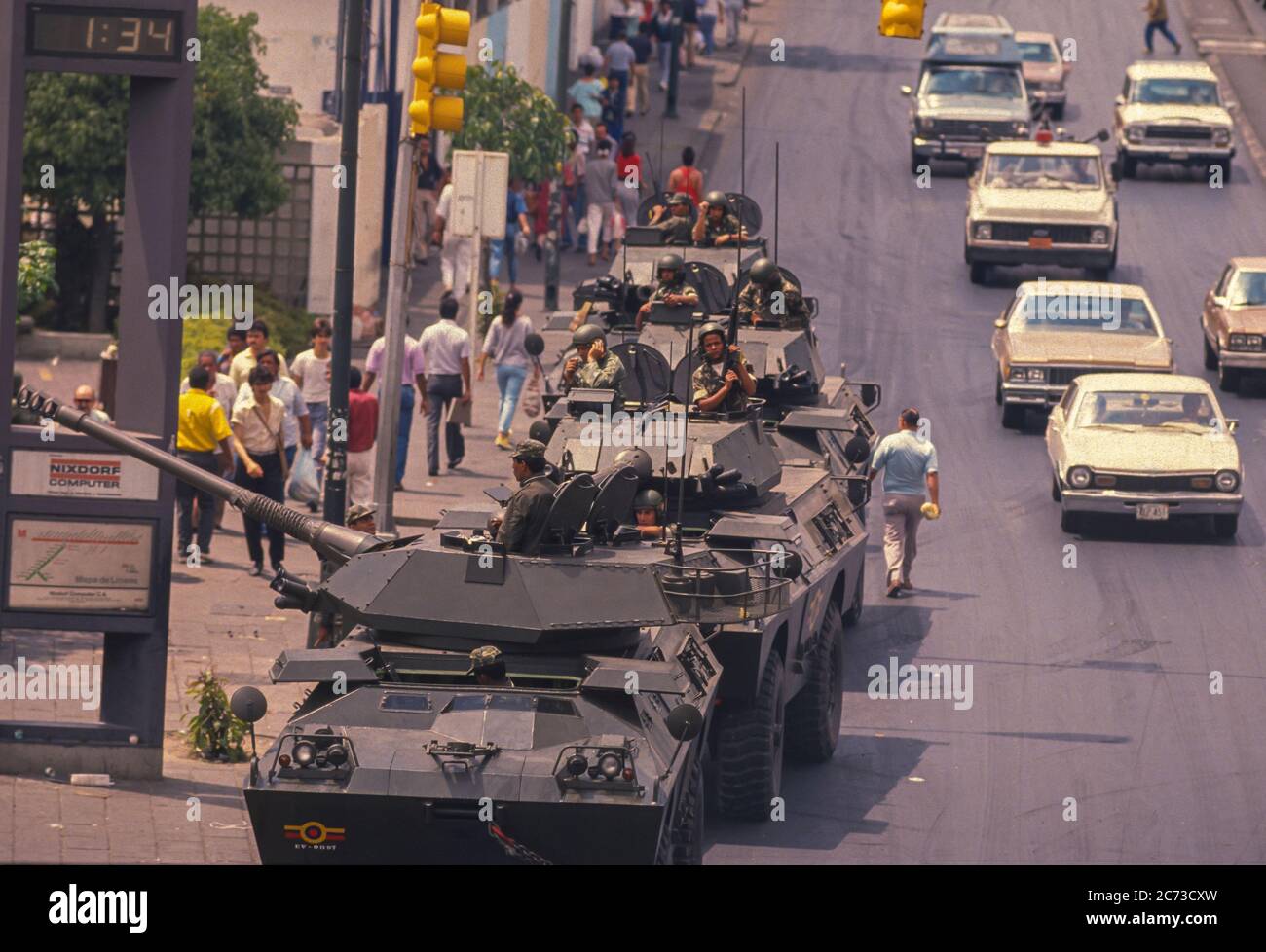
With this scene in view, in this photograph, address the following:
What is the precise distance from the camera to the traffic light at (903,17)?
20.8 meters

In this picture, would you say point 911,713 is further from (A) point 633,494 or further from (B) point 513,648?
(B) point 513,648

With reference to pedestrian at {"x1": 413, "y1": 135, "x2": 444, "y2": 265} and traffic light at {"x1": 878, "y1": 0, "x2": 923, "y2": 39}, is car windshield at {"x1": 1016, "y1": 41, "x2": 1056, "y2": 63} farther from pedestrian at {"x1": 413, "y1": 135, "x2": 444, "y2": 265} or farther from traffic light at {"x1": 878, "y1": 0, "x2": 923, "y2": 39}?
traffic light at {"x1": 878, "y1": 0, "x2": 923, "y2": 39}

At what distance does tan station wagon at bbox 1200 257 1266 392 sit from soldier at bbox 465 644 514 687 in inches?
702

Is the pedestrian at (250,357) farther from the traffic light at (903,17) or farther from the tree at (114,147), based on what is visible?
the tree at (114,147)

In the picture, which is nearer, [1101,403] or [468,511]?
[468,511]

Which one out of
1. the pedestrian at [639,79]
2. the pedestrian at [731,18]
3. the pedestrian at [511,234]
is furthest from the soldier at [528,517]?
the pedestrian at [731,18]

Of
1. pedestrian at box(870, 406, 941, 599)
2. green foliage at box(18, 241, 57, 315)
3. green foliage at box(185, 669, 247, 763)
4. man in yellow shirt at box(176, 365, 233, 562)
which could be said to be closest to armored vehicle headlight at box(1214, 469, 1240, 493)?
pedestrian at box(870, 406, 941, 599)

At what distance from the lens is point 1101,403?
25.5 m

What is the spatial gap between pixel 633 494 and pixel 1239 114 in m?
34.9

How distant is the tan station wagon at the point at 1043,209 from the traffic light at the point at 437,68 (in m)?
14.7

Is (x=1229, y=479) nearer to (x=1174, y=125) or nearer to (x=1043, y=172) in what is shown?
(x=1043, y=172)

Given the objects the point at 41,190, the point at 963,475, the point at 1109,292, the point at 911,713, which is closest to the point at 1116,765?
the point at 911,713

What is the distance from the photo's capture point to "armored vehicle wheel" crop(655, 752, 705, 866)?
1374cm

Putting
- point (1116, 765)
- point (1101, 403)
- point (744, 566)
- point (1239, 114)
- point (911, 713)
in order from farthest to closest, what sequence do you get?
1. point (1239, 114)
2. point (1101, 403)
3. point (911, 713)
4. point (1116, 765)
5. point (744, 566)
